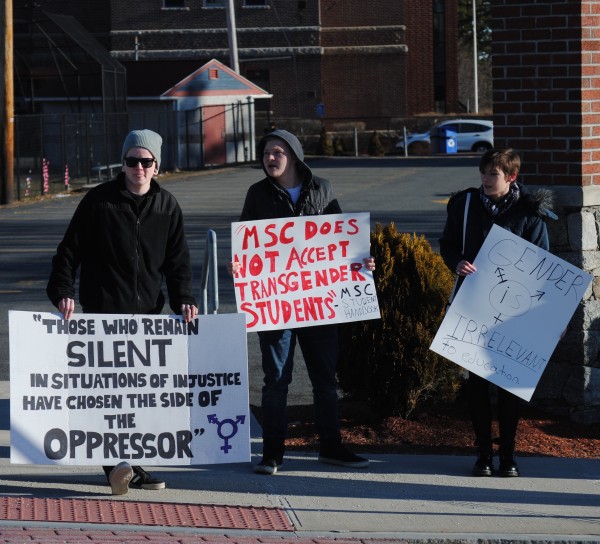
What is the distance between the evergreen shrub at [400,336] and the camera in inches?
296

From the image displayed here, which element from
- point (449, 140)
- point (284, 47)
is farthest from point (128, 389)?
point (284, 47)

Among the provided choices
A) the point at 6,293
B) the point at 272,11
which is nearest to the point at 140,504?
the point at 6,293

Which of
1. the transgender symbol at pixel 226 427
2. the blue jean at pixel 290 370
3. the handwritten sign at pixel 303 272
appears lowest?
the transgender symbol at pixel 226 427

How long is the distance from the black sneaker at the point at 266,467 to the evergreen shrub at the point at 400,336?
3.35ft

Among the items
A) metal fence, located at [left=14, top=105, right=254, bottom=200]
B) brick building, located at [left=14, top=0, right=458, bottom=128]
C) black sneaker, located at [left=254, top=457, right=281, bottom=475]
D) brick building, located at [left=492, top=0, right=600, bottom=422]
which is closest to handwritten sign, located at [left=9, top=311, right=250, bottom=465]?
black sneaker, located at [left=254, top=457, right=281, bottom=475]

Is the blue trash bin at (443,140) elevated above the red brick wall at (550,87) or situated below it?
above

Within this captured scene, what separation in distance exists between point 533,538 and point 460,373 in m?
2.36

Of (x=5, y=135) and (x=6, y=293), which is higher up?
(x=5, y=135)

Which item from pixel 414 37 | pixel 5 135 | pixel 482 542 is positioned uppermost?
pixel 414 37

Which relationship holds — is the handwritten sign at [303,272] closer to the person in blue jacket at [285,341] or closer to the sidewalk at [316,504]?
the person in blue jacket at [285,341]

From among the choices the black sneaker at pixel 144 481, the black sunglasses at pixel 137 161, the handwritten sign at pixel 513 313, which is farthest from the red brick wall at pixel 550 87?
the black sneaker at pixel 144 481

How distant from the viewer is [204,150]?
42.2 meters

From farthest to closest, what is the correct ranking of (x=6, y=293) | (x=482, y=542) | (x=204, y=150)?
1. (x=204, y=150)
2. (x=6, y=293)
3. (x=482, y=542)

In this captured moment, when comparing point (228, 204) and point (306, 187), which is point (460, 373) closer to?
point (306, 187)
